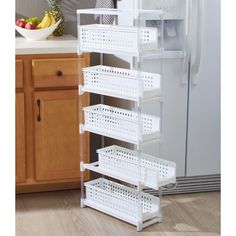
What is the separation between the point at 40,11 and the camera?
12.9ft

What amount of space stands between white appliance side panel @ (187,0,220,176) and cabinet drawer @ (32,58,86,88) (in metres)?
0.71

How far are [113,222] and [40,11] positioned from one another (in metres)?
1.64

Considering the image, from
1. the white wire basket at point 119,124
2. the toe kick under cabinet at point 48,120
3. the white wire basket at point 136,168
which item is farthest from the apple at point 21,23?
the white wire basket at point 136,168

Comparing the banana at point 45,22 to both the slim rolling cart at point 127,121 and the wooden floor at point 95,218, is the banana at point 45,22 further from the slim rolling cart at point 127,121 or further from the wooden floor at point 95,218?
the wooden floor at point 95,218

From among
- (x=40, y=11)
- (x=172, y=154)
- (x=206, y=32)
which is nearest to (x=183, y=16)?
(x=206, y=32)

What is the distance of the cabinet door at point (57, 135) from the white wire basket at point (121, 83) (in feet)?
0.93

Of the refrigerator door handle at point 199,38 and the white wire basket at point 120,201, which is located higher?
the refrigerator door handle at point 199,38

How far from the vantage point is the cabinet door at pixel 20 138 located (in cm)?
337

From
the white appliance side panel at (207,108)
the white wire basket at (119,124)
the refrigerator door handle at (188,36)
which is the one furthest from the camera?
the white appliance side panel at (207,108)

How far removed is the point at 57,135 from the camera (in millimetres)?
3467

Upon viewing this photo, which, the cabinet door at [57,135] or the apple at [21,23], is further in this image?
the apple at [21,23]

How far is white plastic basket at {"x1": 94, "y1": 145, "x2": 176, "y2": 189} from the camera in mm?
2965

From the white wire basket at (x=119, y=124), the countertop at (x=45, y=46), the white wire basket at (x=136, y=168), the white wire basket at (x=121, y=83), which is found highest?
the countertop at (x=45, y=46)

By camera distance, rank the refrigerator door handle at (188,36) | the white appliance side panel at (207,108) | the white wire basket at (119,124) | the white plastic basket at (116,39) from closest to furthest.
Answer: the white plastic basket at (116,39), the white wire basket at (119,124), the refrigerator door handle at (188,36), the white appliance side panel at (207,108)
